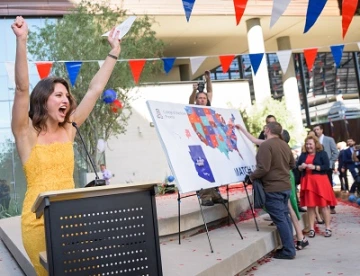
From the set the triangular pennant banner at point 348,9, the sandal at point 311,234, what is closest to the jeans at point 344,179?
the sandal at point 311,234

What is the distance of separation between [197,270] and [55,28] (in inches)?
466

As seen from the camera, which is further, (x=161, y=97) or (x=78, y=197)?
(x=161, y=97)

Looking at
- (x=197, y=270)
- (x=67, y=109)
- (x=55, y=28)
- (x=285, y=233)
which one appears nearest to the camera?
(x=67, y=109)

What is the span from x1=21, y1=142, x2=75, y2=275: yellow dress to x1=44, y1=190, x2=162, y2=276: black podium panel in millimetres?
221

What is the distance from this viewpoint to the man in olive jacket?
212 inches

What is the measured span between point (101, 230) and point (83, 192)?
0.18m

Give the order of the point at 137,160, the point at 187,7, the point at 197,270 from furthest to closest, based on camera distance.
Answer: the point at 137,160 → the point at 187,7 → the point at 197,270

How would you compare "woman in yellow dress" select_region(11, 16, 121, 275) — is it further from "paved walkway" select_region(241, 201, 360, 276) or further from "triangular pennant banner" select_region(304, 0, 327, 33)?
"triangular pennant banner" select_region(304, 0, 327, 33)

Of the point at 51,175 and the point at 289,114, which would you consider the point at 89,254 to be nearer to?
the point at 51,175

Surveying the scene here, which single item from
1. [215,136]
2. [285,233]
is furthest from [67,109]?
[285,233]

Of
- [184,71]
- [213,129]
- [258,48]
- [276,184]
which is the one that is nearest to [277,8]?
[213,129]

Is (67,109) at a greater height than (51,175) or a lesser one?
greater

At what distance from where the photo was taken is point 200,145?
5000mm

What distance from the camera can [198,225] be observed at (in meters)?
5.88
